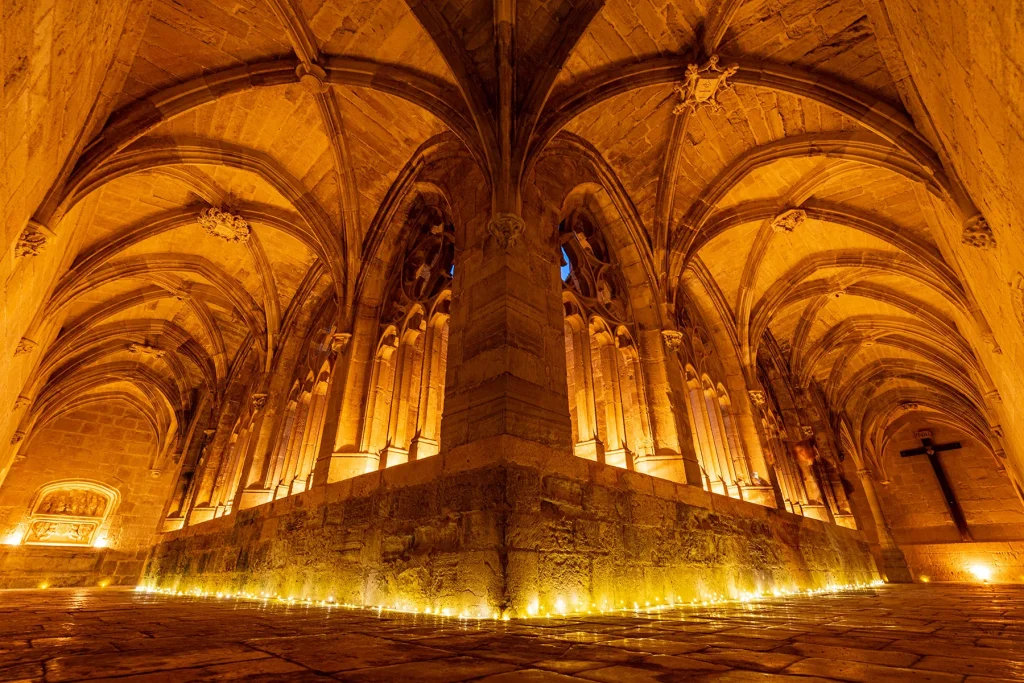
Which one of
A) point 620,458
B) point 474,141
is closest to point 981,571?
point 620,458

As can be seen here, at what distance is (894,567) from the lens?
14.7 meters

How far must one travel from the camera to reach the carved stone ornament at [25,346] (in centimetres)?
845

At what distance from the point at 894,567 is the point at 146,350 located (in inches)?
970

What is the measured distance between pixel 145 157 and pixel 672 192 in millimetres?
9486

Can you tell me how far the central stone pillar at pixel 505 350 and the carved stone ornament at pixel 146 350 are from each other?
1404 cm

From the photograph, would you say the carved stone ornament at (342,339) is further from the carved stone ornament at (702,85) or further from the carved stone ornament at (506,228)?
the carved stone ornament at (702,85)

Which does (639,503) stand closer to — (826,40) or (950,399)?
(826,40)

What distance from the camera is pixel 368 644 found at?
2.34 meters

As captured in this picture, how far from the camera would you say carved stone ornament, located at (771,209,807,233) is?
1018cm

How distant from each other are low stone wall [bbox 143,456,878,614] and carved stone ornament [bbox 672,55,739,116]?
6.28 m

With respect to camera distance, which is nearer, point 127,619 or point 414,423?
point 127,619

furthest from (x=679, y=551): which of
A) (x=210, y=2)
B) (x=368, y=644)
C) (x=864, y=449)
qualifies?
(x=864, y=449)

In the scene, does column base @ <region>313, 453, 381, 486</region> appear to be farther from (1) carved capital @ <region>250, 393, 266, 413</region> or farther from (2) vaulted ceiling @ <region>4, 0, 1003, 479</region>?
(1) carved capital @ <region>250, 393, 266, 413</region>

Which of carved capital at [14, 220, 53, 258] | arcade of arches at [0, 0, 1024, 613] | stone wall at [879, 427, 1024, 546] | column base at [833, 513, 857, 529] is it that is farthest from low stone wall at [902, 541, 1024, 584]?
carved capital at [14, 220, 53, 258]
